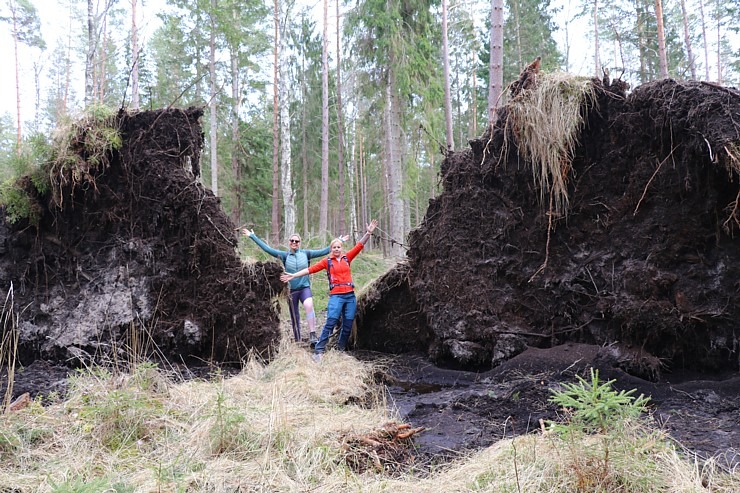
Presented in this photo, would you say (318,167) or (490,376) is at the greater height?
(318,167)

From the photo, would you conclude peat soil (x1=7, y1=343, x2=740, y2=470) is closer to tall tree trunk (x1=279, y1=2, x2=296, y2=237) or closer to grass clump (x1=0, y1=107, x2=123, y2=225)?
grass clump (x1=0, y1=107, x2=123, y2=225)

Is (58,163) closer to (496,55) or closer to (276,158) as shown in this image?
(496,55)

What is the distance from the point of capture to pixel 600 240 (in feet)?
20.3

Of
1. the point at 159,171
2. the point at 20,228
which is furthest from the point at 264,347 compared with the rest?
the point at 20,228

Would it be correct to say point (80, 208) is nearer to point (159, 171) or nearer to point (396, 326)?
point (159, 171)

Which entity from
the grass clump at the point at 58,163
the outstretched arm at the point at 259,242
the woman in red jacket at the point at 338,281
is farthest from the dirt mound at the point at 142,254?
the woman in red jacket at the point at 338,281

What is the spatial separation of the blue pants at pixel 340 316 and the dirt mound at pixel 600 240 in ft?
3.44

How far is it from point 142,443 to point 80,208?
422 cm

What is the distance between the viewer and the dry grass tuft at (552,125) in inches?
240

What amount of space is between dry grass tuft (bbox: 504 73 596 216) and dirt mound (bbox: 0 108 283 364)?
409 cm

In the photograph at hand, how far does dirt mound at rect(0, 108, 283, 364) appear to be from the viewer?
6254 millimetres

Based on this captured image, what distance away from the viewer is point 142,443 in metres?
3.53

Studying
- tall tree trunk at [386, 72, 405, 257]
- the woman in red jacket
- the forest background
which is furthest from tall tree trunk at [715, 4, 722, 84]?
the woman in red jacket

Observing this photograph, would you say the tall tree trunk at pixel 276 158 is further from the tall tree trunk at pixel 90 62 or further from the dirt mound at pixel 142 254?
the dirt mound at pixel 142 254
